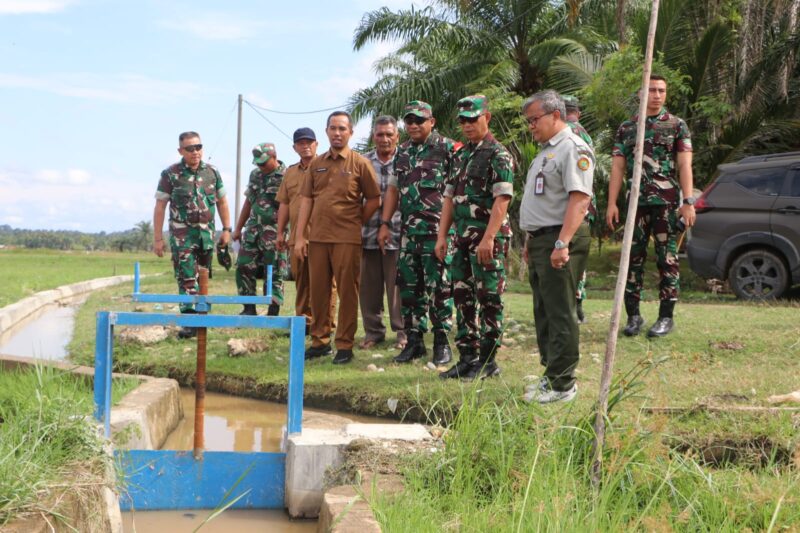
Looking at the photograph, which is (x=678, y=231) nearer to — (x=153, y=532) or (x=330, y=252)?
(x=330, y=252)

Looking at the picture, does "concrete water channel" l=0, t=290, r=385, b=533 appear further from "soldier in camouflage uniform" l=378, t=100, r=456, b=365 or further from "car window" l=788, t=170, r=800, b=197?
"car window" l=788, t=170, r=800, b=197

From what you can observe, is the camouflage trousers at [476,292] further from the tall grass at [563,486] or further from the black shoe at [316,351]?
the tall grass at [563,486]

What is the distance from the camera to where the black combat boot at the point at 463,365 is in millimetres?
5453

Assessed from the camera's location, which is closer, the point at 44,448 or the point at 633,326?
the point at 44,448

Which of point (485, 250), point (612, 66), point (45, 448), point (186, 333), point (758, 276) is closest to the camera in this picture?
point (45, 448)

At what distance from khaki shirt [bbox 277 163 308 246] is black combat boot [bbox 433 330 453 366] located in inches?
83.9

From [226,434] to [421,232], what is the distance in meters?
2.01

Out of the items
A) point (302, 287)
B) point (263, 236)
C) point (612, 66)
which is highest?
point (612, 66)

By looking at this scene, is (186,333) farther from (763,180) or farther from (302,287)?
(763,180)

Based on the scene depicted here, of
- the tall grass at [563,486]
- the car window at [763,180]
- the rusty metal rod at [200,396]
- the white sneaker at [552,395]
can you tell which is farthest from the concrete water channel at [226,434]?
the car window at [763,180]

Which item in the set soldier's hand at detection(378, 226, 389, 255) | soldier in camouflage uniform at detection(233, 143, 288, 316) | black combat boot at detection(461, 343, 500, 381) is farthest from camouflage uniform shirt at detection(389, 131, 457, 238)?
soldier in camouflage uniform at detection(233, 143, 288, 316)

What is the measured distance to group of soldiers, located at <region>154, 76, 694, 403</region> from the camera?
4.66m

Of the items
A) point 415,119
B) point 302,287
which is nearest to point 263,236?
point 302,287

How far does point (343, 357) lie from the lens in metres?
6.34
